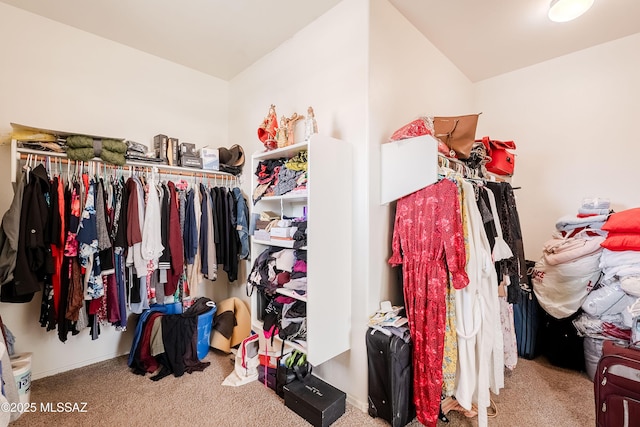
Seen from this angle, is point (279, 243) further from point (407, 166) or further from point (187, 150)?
point (187, 150)

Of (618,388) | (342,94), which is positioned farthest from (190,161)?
(618,388)

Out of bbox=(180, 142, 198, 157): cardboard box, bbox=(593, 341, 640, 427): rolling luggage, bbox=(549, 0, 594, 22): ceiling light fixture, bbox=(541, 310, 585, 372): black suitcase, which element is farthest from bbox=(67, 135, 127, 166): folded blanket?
bbox=(541, 310, 585, 372): black suitcase

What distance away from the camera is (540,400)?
6.31 ft

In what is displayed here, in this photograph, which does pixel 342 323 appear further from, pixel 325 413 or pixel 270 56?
pixel 270 56

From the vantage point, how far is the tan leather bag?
188 centimetres

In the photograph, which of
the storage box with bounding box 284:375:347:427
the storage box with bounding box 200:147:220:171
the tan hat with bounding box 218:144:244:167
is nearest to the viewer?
the storage box with bounding box 284:375:347:427

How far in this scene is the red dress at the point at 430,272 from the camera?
1.57 meters

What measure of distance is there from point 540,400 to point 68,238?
3414 mm

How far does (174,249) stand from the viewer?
92.1 inches

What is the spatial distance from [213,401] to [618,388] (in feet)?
7.58

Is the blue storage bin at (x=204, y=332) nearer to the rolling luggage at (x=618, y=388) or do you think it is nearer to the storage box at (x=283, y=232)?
the storage box at (x=283, y=232)

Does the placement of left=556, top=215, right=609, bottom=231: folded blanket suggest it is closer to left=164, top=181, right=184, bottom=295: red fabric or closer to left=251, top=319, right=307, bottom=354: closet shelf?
left=251, top=319, right=307, bottom=354: closet shelf

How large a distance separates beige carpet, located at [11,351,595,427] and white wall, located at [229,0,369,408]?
409 mm

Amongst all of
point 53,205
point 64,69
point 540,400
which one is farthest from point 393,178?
point 64,69
